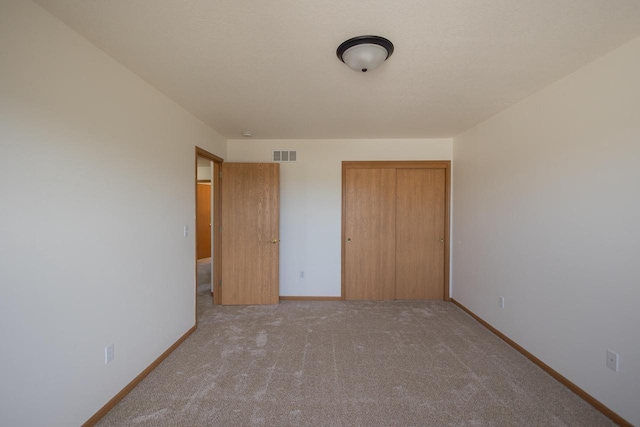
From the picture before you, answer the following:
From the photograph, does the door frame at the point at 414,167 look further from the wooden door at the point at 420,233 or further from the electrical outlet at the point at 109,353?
the electrical outlet at the point at 109,353

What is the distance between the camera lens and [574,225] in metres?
2.00

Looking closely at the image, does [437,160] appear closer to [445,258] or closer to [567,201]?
[445,258]

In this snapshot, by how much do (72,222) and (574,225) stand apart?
338cm

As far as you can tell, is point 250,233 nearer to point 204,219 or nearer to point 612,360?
point 612,360

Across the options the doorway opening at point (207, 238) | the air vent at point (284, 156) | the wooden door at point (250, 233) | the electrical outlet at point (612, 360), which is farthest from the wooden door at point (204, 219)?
the electrical outlet at point (612, 360)

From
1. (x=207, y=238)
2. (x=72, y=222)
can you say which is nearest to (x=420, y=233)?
(x=72, y=222)

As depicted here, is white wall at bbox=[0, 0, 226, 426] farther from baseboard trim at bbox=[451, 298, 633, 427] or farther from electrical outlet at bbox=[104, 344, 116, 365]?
baseboard trim at bbox=[451, 298, 633, 427]

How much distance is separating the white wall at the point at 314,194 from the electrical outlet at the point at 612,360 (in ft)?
9.09

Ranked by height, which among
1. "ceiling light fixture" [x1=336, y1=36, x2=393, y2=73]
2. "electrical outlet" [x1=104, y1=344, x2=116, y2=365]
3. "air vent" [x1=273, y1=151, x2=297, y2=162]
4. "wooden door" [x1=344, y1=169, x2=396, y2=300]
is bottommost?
"electrical outlet" [x1=104, y1=344, x2=116, y2=365]

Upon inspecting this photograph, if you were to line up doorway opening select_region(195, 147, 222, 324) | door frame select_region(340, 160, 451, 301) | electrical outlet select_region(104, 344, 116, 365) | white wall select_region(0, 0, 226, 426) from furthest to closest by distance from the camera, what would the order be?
door frame select_region(340, 160, 451, 301) → doorway opening select_region(195, 147, 222, 324) → electrical outlet select_region(104, 344, 116, 365) → white wall select_region(0, 0, 226, 426)

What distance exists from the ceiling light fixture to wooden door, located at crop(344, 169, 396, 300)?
2.31m

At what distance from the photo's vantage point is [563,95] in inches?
82.0

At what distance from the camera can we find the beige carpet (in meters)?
1.74

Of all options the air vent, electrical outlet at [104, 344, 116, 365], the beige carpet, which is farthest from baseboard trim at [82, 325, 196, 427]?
the air vent
